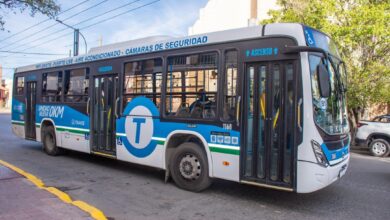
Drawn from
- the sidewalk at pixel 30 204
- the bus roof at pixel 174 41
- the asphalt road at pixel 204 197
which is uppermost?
the bus roof at pixel 174 41

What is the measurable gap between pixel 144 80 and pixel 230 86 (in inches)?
90.6

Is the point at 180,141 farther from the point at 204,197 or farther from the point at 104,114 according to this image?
the point at 104,114

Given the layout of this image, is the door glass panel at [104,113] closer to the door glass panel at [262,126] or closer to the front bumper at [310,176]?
the door glass panel at [262,126]

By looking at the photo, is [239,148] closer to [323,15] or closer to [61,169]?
[61,169]

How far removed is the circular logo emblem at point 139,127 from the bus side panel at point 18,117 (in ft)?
20.3

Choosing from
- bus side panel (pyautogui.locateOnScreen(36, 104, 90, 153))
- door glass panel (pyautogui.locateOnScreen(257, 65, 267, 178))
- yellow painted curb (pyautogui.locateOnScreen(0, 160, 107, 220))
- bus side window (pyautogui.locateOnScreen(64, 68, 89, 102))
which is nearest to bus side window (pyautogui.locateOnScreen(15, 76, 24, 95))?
bus side panel (pyautogui.locateOnScreen(36, 104, 90, 153))

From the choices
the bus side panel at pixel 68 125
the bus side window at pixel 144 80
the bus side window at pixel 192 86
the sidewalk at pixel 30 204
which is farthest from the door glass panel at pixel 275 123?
the bus side panel at pixel 68 125

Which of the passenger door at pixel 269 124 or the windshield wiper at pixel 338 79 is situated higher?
the windshield wiper at pixel 338 79

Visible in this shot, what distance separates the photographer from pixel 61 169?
29.1ft

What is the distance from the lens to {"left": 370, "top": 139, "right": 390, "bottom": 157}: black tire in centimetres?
1298

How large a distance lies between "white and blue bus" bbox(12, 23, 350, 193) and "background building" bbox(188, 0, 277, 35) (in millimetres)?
21266

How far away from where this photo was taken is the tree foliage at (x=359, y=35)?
1335 centimetres

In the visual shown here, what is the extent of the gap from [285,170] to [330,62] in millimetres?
1946

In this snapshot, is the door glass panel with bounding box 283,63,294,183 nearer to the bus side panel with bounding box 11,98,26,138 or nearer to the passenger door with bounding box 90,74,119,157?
the passenger door with bounding box 90,74,119,157
